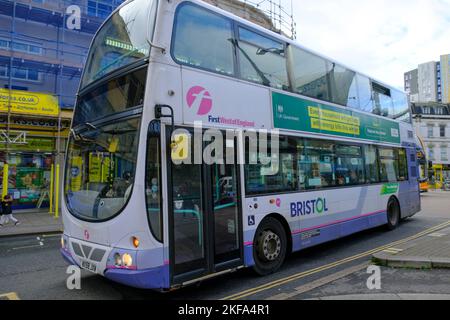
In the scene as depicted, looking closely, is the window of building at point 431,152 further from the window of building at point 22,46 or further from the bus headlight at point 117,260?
the bus headlight at point 117,260

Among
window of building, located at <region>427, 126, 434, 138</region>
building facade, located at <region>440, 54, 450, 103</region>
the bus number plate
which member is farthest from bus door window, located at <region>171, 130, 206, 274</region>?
building facade, located at <region>440, 54, 450, 103</region>

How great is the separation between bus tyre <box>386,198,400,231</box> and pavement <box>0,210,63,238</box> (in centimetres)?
1070

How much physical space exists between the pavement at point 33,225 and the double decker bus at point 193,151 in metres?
6.81

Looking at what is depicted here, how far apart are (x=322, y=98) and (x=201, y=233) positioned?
455 centimetres

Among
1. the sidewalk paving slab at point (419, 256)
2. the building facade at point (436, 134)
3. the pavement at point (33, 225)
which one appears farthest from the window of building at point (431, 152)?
the pavement at point (33, 225)

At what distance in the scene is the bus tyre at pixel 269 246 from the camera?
572 cm

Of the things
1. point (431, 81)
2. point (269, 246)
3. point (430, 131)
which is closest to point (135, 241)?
point (269, 246)

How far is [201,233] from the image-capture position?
4.78 meters

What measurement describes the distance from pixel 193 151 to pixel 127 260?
67.4 inches

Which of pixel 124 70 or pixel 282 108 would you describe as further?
pixel 282 108

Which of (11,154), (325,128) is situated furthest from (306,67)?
(11,154)

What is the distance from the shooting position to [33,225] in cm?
A: 1203

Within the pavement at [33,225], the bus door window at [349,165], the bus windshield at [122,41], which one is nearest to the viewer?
the bus windshield at [122,41]

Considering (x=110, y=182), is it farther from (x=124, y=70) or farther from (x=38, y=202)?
(x=38, y=202)
